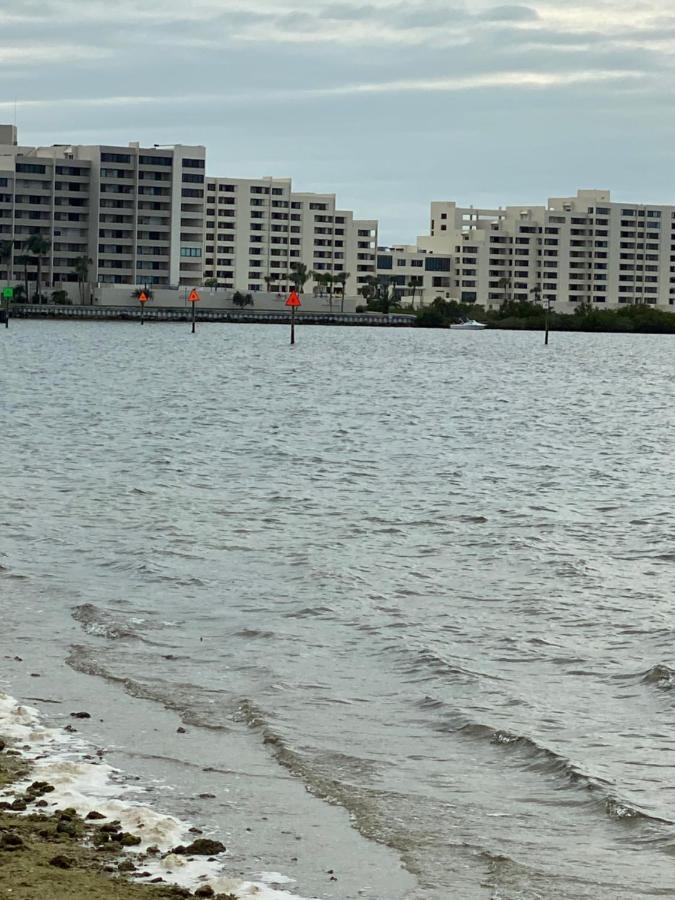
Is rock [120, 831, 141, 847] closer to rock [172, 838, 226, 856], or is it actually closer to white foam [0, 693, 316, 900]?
white foam [0, 693, 316, 900]

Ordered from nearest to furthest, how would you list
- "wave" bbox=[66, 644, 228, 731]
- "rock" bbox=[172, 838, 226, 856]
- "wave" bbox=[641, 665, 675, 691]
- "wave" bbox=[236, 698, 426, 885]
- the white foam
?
the white foam
"rock" bbox=[172, 838, 226, 856]
"wave" bbox=[236, 698, 426, 885]
"wave" bbox=[66, 644, 228, 731]
"wave" bbox=[641, 665, 675, 691]

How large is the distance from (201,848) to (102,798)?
46.7 inches

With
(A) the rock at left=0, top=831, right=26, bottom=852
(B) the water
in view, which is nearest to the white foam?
(B) the water

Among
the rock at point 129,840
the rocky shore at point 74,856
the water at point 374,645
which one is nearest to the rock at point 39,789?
the rocky shore at point 74,856

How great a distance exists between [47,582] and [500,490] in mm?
15140

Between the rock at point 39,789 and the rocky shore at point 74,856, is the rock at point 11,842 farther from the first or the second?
the rock at point 39,789

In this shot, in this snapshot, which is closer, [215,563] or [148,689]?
[148,689]

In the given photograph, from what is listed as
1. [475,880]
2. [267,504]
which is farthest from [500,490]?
[475,880]

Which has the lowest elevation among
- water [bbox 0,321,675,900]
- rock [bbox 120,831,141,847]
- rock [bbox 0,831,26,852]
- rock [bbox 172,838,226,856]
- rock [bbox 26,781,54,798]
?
water [bbox 0,321,675,900]

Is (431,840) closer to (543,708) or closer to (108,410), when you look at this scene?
(543,708)

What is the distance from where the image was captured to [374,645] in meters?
16.1

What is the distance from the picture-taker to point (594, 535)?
2533 cm

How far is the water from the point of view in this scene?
9922mm

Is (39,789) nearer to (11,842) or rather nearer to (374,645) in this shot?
(11,842)
